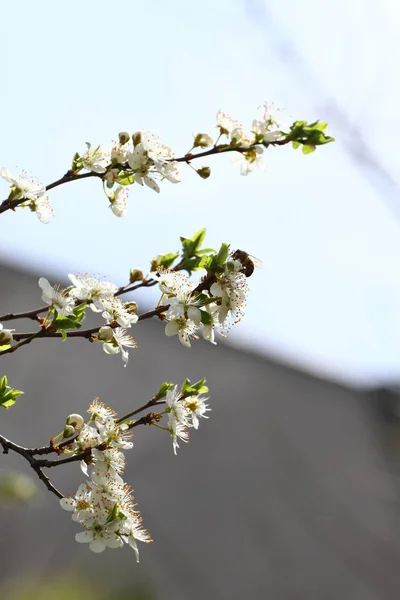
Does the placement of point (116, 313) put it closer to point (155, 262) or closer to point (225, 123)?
point (155, 262)

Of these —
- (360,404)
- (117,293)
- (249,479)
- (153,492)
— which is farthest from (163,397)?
(360,404)

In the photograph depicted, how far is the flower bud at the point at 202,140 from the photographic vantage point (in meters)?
0.65

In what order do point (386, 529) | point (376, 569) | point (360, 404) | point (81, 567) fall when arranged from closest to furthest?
point (81, 567)
point (376, 569)
point (386, 529)
point (360, 404)

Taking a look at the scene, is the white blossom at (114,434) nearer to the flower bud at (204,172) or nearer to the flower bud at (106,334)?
the flower bud at (106,334)

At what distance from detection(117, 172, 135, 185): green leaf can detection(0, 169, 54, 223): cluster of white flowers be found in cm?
8

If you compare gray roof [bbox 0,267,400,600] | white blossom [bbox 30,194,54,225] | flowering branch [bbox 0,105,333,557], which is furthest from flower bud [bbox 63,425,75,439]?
gray roof [bbox 0,267,400,600]

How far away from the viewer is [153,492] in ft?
8.55

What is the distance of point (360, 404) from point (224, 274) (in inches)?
136

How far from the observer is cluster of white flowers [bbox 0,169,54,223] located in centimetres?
62

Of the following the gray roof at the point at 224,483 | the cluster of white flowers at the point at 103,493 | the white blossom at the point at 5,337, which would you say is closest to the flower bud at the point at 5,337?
the white blossom at the point at 5,337

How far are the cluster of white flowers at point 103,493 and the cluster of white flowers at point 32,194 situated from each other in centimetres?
21

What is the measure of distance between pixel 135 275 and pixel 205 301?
12 cm

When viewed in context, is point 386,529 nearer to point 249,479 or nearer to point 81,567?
point 249,479

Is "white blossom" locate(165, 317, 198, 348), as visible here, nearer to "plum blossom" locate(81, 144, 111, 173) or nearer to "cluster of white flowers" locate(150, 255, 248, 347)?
"cluster of white flowers" locate(150, 255, 248, 347)
